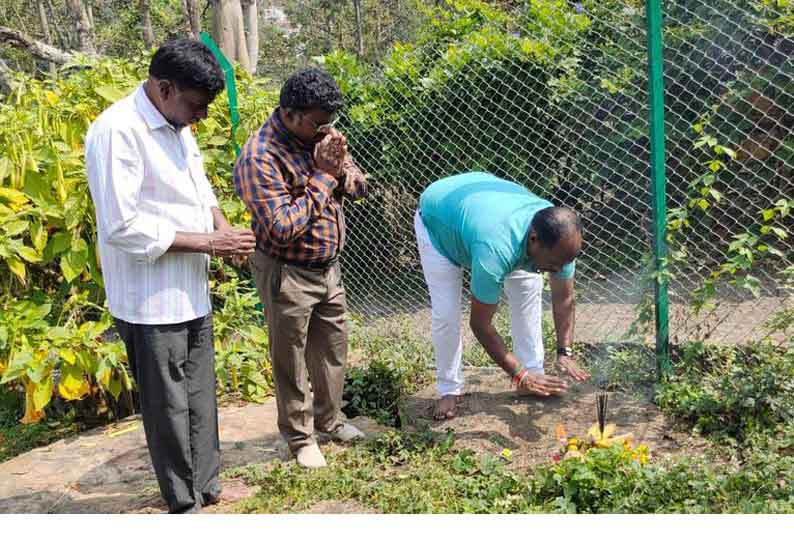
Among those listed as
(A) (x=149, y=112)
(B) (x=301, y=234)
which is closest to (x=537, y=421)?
(B) (x=301, y=234)

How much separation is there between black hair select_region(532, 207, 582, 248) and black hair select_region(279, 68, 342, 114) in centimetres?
95

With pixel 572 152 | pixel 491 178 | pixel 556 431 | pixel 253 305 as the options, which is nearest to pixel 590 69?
pixel 572 152

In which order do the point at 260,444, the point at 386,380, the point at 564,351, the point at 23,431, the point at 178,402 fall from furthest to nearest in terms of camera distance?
the point at 23,431 < the point at 386,380 < the point at 260,444 < the point at 564,351 < the point at 178,402

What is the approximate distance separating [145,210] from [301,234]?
674 millimetres

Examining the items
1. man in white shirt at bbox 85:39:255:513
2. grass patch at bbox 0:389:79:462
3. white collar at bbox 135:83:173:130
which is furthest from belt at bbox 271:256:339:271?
grass patch at bbox 0:389:79:462

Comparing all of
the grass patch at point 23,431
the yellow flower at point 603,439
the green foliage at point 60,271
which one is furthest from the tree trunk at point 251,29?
the yellow flower at point 603,439

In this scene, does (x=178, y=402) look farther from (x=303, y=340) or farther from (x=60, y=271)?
(x=60, y=271)

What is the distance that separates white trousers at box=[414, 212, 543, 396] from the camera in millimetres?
3842

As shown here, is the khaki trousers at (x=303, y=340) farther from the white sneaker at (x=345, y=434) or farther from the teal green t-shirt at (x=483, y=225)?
the teal green t-shirt at (x=483, y=225)

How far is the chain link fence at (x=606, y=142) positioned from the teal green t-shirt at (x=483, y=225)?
0.90 m

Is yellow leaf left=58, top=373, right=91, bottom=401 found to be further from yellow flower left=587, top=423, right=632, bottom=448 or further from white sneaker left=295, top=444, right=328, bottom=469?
yellow flower left=587, top=423, right=632, bottom=448

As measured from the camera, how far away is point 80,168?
170 inches

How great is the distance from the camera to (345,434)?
12.6 ft

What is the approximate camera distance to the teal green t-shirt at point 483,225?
3273 millimetres
